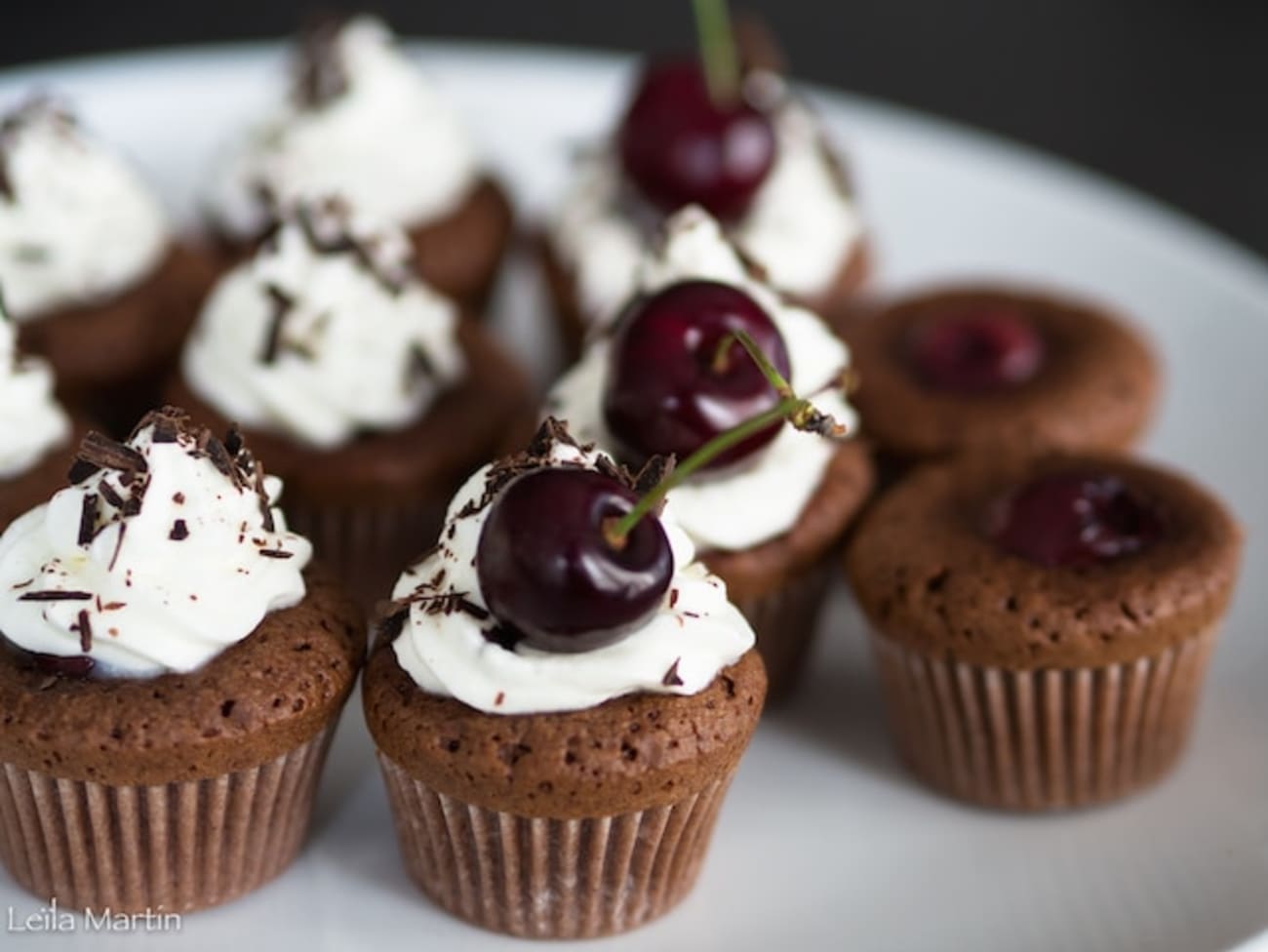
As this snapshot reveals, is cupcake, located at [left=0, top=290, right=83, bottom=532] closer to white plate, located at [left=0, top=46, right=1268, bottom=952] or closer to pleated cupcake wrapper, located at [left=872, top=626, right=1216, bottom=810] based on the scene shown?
white plate, located at [left=0, top=46, right=1268, bottom=952]

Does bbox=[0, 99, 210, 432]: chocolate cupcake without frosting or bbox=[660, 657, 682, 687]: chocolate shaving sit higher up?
bbox=[660, 657, 682, 687]: chocolate shaving

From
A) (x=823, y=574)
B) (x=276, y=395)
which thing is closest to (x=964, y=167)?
(x=823, y=574)

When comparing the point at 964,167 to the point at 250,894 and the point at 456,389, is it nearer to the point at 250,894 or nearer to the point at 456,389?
the point at 456,389

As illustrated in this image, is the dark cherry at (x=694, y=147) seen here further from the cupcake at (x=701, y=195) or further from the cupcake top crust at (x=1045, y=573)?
the cupcake top crust at (x=1045, y=573)

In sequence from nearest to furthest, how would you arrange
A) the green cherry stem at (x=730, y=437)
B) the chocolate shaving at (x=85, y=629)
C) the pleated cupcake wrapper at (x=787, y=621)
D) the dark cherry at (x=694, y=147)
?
the green cherry stem at (x=730, y=437)
the chocolate shaving at (x=85, y=629)
the pleated cupcake wrapper at (x=787, y=621)
the dark cherry at (x=694, y=147)

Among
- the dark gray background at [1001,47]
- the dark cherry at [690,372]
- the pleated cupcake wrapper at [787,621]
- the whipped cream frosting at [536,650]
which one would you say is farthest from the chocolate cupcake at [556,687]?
the dark gray background at [1001,47]

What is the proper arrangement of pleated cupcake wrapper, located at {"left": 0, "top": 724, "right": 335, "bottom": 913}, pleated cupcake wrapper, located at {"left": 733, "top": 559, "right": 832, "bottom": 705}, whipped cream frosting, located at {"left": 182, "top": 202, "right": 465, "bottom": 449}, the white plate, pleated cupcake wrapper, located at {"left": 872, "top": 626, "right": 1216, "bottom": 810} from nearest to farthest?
pleated cupcake wrapper, located at {"left": 0, "top": 724, "right": 335, "bottom": 913} → the white plate → pleated cupcake wrapper, located at {"left": 872, "top": 626, "right": 1216, "bottom": 810} → pleated cupcake wrapper, located at {"left": 733, "top": 559, "right": 832, "bottom": 705} → whipped cream frosting, located at {"left": 182, "top": 202, "right": 465, "bottom": 449}

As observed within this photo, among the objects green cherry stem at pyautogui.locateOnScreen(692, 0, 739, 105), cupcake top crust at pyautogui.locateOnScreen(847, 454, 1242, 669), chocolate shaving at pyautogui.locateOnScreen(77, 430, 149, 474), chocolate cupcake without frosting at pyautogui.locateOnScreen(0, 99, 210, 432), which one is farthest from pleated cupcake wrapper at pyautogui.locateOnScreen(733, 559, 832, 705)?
chocolate cupcake without frosting at pyautogui.locateOnScreen(0, 99, 210, 432)
